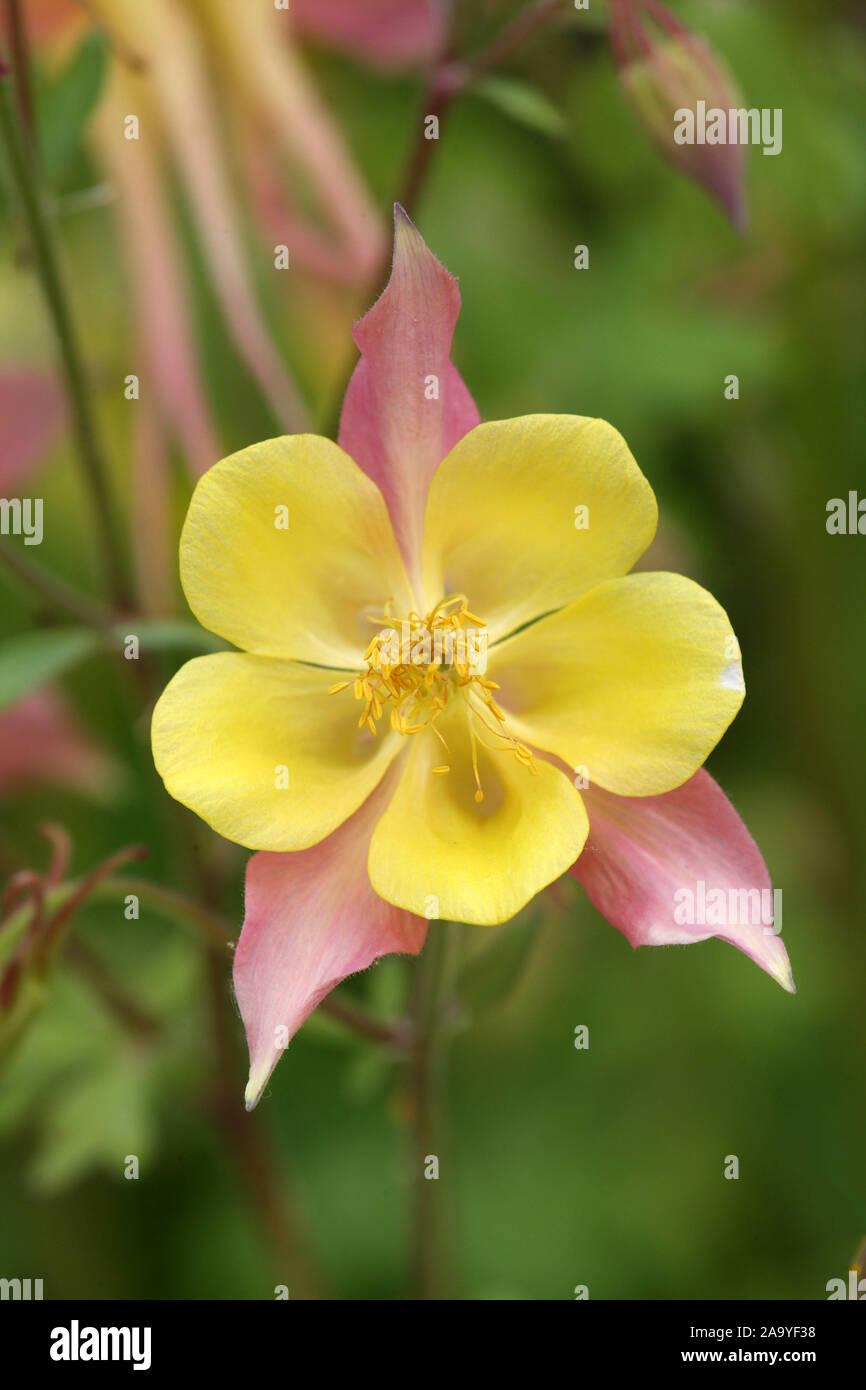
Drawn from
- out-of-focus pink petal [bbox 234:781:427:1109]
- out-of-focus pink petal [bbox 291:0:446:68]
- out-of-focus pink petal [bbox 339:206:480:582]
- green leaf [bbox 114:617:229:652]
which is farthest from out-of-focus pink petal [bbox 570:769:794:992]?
out-of-focus pink petal [bbox 291:0:446:68]

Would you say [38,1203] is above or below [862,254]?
below

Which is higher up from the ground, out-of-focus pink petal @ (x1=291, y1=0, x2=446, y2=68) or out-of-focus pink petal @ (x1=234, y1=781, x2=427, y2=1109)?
out-of-focus pink petal @ (x1=291, y1=0, x2=446, y2=68)

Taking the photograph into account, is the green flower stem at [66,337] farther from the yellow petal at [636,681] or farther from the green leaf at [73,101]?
the yellow petal at [636,681]

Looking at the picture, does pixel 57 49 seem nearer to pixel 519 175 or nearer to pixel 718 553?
pixel 519 175

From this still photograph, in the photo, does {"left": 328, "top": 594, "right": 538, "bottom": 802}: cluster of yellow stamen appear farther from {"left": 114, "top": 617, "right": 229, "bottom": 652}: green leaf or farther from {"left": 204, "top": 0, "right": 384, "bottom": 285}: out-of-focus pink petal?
{"left": 204, "top": 0, "right": 384, "bottom": 285}: out-of-focus pink petal

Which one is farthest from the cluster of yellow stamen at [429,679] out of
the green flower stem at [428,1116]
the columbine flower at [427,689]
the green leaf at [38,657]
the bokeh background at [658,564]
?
the bokeh background at [658,564]
